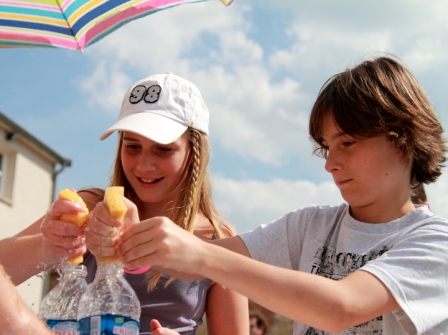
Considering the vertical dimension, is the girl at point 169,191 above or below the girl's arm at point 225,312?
above

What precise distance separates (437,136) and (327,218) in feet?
2.06

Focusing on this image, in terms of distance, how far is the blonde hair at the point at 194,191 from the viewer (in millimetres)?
2930

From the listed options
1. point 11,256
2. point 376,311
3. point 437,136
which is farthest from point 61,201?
point 437,136

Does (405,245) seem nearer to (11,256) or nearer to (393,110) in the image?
(393,110)

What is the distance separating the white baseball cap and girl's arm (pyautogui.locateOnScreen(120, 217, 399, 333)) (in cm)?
98

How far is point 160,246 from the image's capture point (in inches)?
66.0

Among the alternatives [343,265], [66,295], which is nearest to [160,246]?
[66,295]

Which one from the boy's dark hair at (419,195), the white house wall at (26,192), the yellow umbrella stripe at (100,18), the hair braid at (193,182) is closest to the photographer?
the boy's dark hair at (419,195)

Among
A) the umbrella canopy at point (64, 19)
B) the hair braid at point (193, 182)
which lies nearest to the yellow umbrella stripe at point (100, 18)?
the umbrella canopy at point (64, 19)

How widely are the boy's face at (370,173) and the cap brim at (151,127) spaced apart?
0.75 metres

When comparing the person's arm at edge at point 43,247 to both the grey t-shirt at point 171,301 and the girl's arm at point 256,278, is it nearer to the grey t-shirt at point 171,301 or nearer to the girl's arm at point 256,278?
the girl's arm at point 256,278

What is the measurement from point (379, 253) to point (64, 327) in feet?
4.09

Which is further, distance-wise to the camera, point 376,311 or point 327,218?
point 327,218

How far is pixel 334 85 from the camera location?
2.58 meters
